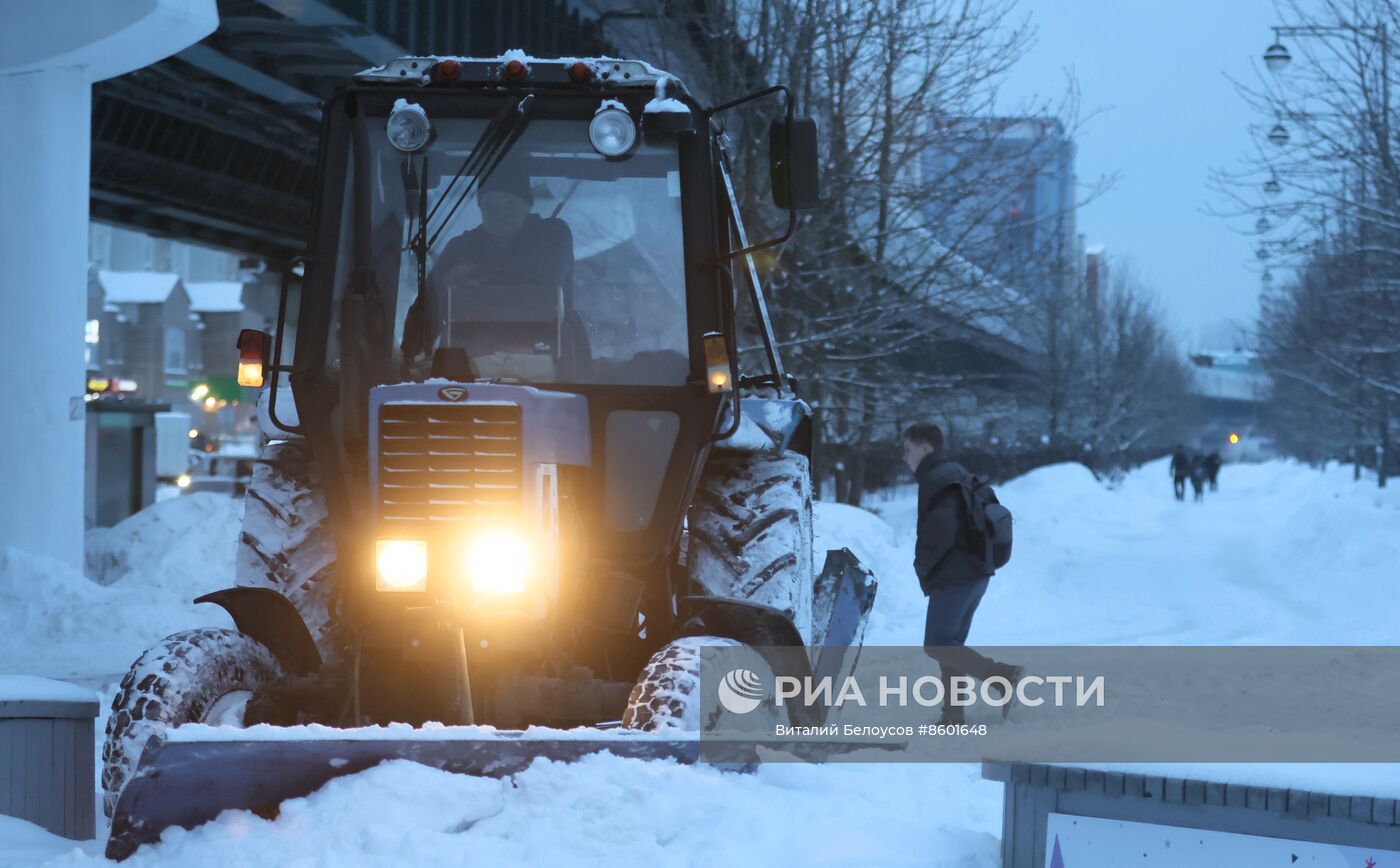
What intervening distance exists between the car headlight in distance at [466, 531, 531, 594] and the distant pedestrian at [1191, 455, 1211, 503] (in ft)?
163

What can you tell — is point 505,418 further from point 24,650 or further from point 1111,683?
point 24,650

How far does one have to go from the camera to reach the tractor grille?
571cm

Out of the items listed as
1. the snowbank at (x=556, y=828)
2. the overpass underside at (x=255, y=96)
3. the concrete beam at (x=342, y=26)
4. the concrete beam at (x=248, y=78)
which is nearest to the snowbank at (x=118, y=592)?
the overpass underside at (x=255, y=96)

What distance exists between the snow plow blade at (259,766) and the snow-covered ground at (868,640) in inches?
2.4

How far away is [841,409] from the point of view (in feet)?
70.5

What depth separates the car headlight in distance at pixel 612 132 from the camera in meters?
6.39

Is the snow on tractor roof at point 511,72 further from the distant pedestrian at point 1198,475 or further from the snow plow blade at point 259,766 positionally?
the distant pedestrian at point 1198,475

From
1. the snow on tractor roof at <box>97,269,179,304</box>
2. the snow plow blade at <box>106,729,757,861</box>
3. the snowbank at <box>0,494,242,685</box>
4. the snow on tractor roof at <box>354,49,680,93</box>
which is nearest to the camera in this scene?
the snow plow blade at <box>106,729,757,861</box>

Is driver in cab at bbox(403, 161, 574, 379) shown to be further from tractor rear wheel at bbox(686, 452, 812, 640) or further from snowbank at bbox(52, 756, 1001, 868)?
snowbank at bbox(52, 756, 1001, 868)

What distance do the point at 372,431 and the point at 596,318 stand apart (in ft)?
3.65

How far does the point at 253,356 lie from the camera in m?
6.47

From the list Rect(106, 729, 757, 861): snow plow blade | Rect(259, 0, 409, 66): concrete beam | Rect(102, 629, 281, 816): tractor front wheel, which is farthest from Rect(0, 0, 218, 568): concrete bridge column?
Rect(106, 729, 757, 861): snow plow blade

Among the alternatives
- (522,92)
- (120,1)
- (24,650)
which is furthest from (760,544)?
(120,1)

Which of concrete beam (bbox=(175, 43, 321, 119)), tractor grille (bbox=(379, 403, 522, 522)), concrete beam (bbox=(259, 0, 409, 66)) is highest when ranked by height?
concrete beam (bbox=(175, 43, 321, 119))
